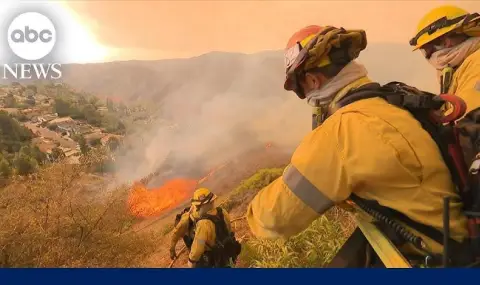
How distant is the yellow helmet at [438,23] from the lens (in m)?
1.66

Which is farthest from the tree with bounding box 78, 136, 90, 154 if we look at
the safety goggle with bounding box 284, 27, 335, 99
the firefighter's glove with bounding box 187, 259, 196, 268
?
the safety goggle with bounding box 284, 27, 335, 99

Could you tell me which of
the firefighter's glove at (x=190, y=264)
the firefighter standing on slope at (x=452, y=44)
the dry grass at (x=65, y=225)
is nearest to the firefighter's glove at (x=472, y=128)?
the firefighter standing on slope at (x=452, y=44)

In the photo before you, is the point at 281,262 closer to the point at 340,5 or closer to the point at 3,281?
the point at 340,5

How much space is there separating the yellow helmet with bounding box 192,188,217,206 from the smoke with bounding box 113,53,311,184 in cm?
6

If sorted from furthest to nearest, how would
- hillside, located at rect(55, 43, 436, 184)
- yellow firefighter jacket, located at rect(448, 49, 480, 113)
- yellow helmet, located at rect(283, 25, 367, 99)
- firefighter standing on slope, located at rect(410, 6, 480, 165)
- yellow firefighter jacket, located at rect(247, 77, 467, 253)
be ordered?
hillside, located at rect(55, 43, 436, 184), firefighter standing on slope, located at rect(410, 6, 480, 165), yellow firefighter jacket, located at rect(448, 49, 480, 113), yellow helmet, located at rect(283, 25, 367, 99), yellow firefighter jacket, located at rect(247, 77, 467, 253)

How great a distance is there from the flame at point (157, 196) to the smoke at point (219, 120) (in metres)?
0.04

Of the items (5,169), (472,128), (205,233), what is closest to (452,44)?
(472,128)

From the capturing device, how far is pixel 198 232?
1.87 meters

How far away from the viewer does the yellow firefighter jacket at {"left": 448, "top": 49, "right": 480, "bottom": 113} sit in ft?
4.85

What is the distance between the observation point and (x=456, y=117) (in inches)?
41.3

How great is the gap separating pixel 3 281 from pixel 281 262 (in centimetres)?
111

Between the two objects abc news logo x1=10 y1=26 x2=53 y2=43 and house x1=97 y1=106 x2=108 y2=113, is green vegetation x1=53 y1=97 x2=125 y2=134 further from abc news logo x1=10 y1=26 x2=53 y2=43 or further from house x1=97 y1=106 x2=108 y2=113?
abc news logo x1=10 y1=26 x2=53 y2=43

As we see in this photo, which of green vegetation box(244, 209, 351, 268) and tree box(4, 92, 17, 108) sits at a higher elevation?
tree box(4, 92, 17, 108)

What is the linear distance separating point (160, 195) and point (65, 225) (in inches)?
14.7
